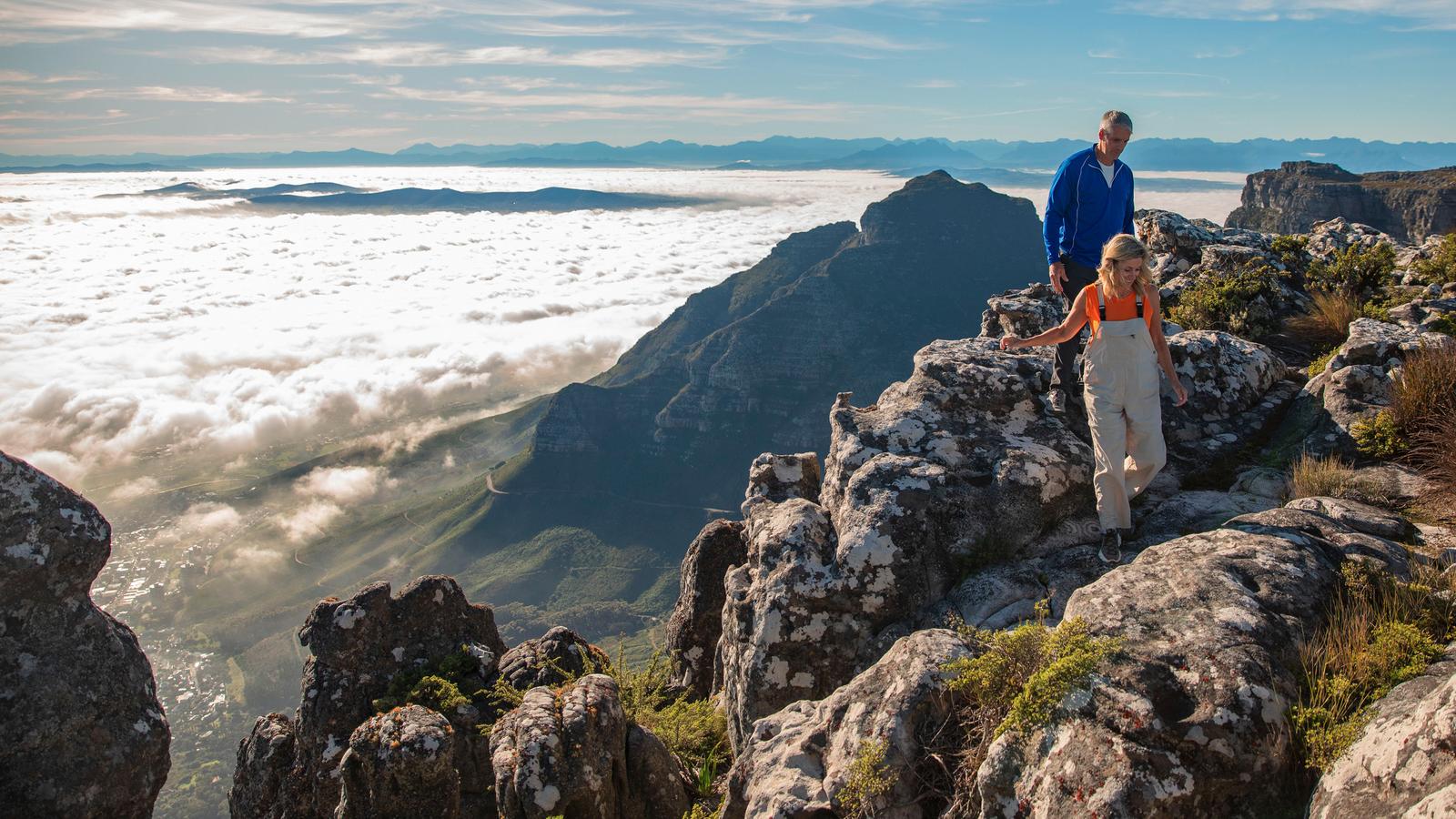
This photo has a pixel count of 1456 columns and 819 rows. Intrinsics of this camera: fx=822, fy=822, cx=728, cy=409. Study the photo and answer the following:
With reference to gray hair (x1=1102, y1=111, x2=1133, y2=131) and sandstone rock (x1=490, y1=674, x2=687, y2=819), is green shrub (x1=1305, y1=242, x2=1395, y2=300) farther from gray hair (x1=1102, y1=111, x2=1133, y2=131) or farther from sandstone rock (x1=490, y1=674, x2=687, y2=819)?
sandstone rock (x1=490, y1=674, x2=687, y2=819)

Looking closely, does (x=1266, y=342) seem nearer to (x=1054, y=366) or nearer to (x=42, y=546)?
(x=1054, y=366)

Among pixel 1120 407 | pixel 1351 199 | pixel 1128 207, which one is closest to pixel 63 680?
pixel 1120 407

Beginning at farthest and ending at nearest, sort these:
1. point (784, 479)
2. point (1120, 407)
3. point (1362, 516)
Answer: point (784, 479) < point (1120, 407) < point (1362, 516)

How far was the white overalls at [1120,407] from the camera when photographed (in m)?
9.53

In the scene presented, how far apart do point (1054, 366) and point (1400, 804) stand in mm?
8435

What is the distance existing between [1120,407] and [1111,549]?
1678 mm

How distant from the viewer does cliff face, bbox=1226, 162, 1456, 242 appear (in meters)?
138

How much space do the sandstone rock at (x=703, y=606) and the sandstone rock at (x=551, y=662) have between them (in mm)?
2286

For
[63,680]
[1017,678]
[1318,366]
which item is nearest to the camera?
[1017,678]

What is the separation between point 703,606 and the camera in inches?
613

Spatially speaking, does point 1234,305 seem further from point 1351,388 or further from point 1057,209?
point 1057,209

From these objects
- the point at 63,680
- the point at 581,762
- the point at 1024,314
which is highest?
the point at 1024,314

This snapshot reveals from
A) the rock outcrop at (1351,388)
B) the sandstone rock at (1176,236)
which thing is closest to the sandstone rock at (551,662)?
the rock outcrop at (1351,388)

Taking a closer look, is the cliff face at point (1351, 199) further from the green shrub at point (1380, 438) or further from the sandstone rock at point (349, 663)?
the sandstone rock at point (349, 663)
